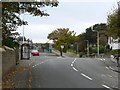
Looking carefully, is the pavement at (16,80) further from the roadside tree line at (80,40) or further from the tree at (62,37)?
the tree at (62,37)

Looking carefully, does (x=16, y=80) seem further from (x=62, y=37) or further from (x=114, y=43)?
(x=62, y=37)

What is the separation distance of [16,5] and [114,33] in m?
22.0

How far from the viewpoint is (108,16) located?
143ft

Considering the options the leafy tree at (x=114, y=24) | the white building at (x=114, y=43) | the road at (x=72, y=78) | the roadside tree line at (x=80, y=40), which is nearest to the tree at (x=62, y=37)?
the roadside tree line at (x=80, y=40)

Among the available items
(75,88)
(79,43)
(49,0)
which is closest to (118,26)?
(49,0)

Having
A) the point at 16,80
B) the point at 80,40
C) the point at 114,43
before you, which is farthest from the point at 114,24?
the point at 80,40

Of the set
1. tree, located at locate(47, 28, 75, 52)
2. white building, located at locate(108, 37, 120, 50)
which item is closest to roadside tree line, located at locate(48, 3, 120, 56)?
tree, located at locate(47, 28, 75, 52)

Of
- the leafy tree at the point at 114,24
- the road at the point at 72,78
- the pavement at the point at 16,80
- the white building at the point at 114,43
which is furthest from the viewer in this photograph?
the white building at the point at 114,43

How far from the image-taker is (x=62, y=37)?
4291 inches

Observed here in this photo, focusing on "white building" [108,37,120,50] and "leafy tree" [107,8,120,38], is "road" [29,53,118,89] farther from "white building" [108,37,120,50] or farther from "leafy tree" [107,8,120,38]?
"white building" [108,37,120,50]

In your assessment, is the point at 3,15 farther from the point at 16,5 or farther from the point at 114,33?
the point at 114,33

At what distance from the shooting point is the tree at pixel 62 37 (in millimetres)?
107475

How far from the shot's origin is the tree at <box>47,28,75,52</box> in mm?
107475

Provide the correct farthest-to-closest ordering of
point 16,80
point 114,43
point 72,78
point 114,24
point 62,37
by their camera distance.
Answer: point 62,37
point 114,43
point 114,24
point 72,78
point 16,80
